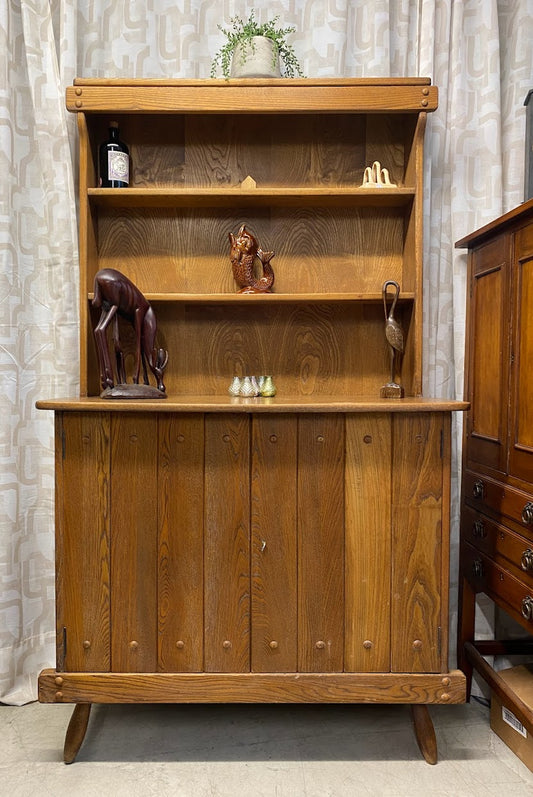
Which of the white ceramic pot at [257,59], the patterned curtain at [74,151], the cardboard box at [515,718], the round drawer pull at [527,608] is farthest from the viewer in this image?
the patterned curtain at [74,151]

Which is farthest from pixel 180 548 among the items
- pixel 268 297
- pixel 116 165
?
pixel 116 165

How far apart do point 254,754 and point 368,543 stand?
71 centimetres

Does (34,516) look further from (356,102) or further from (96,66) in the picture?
(356,102)

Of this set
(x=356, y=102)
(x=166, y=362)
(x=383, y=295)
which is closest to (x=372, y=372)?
(x=383, y=295)

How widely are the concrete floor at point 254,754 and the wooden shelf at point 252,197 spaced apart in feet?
5.35

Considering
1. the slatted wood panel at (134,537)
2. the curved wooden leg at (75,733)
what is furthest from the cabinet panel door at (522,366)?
the curved wooden leg at (75,733)

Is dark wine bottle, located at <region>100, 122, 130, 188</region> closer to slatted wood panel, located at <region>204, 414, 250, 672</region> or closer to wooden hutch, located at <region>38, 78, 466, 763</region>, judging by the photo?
wooden hutch, located at <region>38, 78, 466, 763</region>

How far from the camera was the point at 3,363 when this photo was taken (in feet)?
6.40

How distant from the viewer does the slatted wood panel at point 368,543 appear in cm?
153

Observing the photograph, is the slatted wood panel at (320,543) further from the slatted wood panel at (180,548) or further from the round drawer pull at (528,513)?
the round drawer pull at (528,513)

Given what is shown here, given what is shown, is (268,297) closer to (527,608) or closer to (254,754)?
(527,608)

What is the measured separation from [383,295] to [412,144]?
0.52m

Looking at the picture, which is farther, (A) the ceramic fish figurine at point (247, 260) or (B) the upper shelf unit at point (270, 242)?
(B) the upper shelf unit at point (270, 242)

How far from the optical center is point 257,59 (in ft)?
5.88
